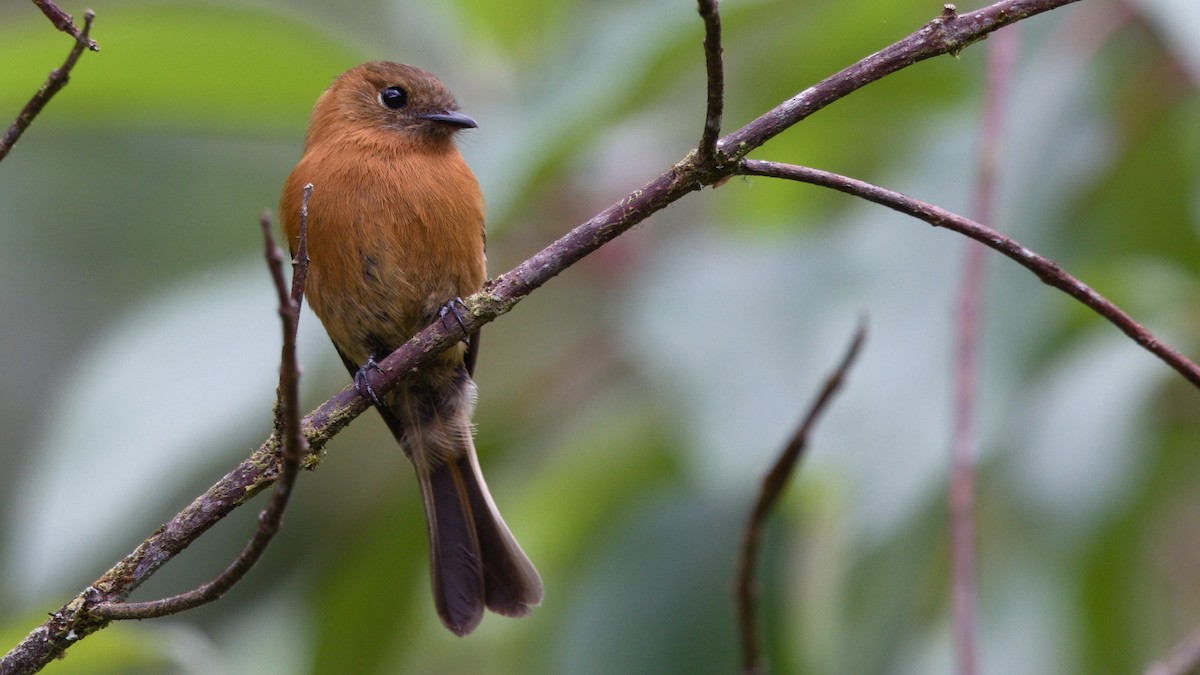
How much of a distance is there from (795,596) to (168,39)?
7.13ft

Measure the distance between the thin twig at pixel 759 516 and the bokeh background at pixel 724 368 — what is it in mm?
610

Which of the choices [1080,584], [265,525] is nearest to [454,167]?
[1080,584]

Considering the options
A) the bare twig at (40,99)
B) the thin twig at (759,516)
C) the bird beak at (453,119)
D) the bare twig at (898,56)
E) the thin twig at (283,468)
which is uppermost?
the bird beak at (453,119)

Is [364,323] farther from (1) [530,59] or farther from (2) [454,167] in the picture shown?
(1) [530,59]

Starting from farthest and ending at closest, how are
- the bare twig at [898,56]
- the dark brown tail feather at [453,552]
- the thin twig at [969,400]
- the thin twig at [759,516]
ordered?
the dark brown tail feather at [453,552], the thin twig at [969,400], the thin twig at [759,516], the bare twig at [898,56]

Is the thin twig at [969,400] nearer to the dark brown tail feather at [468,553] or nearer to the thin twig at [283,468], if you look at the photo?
the dark brown tail feather at [468,553]

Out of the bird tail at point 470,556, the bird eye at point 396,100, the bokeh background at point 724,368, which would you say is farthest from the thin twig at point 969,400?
the bird eye at point 396,100

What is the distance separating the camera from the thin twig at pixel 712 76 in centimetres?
160

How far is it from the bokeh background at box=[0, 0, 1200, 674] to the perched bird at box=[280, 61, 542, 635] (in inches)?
4.7

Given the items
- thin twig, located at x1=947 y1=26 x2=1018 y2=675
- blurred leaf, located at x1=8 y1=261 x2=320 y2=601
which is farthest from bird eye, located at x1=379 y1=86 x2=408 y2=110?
thin twig, located at x1=947 y1=26 x2=1018 y2=675

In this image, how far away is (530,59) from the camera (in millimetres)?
4145

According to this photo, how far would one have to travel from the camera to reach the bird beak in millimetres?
3641

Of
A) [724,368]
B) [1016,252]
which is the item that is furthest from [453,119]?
[1016,252]

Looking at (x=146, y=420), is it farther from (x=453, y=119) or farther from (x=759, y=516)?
(x=759, y=516)
